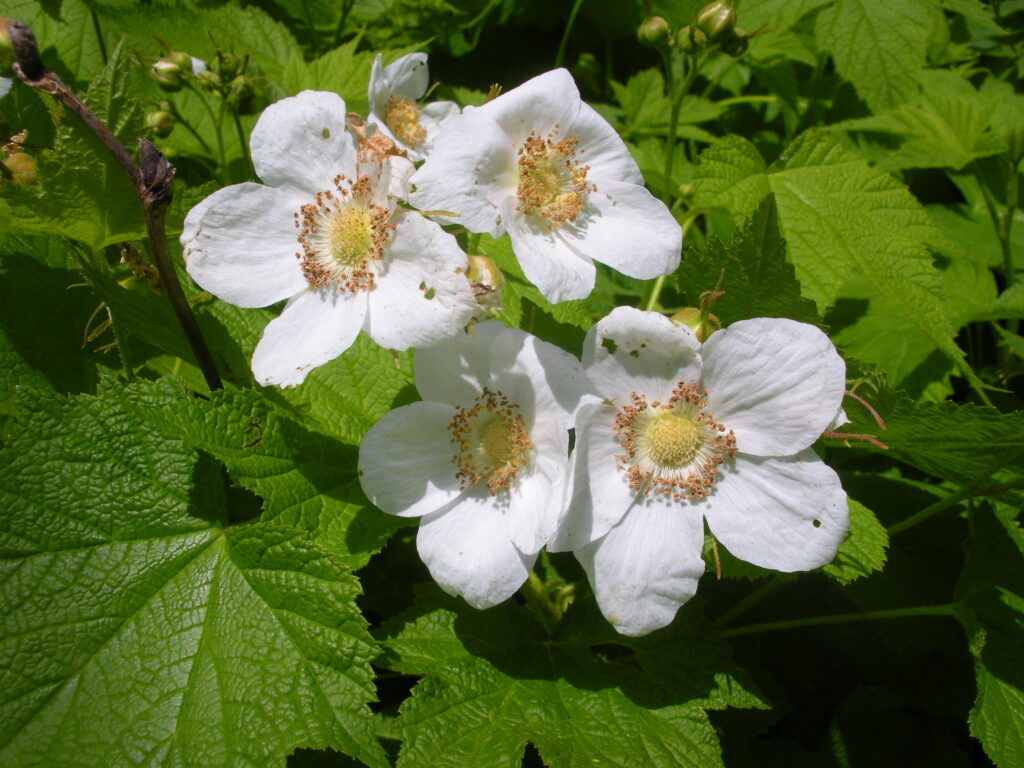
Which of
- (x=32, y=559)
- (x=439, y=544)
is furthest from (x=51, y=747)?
(x=439, y=544)

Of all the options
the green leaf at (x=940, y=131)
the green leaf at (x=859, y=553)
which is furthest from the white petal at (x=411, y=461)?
the green leaf at (x=940, y=131)

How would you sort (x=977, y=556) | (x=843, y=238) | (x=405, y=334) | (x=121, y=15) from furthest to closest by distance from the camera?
1. (x=121, y=15)
2. (x=843, y=238)
3. (x=977, y=556)
4. (x=405, y=334)

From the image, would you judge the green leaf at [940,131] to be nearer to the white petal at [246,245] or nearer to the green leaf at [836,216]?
the green leaf at [836,216]

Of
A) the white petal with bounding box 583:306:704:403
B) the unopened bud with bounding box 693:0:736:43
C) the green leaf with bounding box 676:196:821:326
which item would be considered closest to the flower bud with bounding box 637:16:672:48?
the unopened bud with bounding box 693:0:736:43

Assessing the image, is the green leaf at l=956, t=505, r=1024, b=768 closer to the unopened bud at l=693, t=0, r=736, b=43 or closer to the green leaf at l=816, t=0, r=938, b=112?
the unopened bud at l=693, t=0, r=736, b=43

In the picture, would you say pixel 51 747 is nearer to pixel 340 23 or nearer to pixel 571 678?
pixel 571 678

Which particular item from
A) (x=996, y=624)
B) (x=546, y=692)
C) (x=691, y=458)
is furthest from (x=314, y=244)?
(x=996, y=624)
